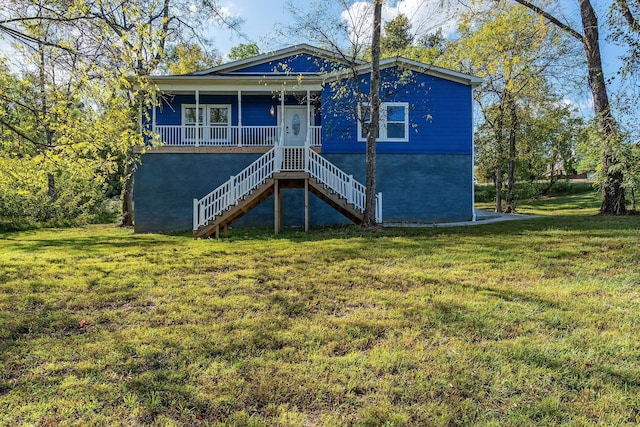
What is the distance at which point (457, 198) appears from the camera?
43.1 feet

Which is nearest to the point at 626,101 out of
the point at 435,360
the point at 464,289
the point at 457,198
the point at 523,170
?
the point at 457,198

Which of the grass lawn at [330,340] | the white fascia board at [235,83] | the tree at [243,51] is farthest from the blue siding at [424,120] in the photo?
the tree at [243,51]

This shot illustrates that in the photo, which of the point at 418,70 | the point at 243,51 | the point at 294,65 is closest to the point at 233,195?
the point at 418,70

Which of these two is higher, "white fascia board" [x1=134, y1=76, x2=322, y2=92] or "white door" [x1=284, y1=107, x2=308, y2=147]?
"white fascia board" [x1=134, y1=76, x2=322, y2=92]

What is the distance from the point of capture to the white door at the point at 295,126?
14.1 meters

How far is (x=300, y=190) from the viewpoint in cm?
1274

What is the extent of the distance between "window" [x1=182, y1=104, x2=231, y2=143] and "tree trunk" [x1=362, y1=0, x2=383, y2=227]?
18.6 ft

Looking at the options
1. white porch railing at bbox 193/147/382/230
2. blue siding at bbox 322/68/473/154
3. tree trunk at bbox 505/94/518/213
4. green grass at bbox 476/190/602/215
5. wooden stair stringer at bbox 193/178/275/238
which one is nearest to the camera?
wooden stair stringer at bbox 193/178/275/238

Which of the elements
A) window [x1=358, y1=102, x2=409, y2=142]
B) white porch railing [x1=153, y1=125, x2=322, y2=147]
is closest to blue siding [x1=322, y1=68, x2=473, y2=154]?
window [x1=358, y1=102, x2=409, y2=142]

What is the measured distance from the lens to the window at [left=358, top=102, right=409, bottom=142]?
13.0 m

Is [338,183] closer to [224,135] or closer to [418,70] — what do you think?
[418,70]

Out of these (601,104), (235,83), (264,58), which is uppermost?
(264,58)

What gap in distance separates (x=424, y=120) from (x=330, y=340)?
36.2ft

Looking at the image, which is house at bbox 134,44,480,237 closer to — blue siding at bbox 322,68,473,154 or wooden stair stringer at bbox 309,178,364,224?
blue siding at bbox 322,68,473,154
